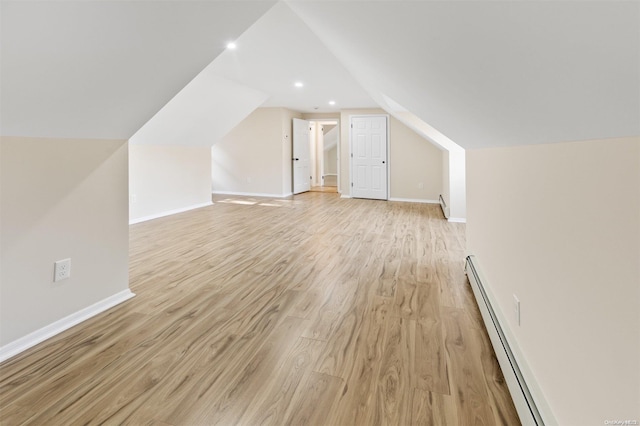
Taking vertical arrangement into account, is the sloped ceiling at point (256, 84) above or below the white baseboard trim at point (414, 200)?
above

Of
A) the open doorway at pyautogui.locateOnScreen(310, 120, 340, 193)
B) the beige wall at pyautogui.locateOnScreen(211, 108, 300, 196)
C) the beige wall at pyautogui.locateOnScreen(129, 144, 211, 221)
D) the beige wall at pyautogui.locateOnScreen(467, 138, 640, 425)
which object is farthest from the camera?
the open doorway at pyautogui.locateOnScreen(310, 120, 340, 193)

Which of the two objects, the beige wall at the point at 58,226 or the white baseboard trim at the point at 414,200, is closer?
the beige wall at the point at 58,226

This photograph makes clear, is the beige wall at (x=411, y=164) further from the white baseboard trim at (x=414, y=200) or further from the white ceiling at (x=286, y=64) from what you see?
the white ceiling at (x=286, y=64)

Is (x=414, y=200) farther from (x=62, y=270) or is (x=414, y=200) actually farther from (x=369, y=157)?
(x=62, y=270)

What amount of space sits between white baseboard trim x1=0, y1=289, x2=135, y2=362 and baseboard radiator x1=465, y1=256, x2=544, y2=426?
90.8 inches

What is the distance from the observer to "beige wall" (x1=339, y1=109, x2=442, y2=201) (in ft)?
23.0

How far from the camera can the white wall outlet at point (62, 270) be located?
1.89 m

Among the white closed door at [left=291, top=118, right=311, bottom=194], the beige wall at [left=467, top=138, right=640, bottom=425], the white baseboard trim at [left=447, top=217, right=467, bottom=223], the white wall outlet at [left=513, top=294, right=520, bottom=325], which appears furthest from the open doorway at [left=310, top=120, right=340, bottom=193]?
the beige wall at [left=467, top=138, right=640, bottom=425]

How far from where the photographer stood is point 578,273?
0.91m

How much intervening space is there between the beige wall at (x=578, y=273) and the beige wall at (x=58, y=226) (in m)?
2.36

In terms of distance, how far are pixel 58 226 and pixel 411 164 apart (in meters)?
6.47

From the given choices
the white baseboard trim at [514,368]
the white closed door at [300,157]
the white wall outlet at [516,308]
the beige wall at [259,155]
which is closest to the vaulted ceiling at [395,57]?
the white wall outlet at [516,308]

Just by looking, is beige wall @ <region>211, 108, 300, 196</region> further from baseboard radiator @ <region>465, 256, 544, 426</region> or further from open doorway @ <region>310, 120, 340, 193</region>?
baseboard radiator @ <region>465, 256, 544, 426</region>

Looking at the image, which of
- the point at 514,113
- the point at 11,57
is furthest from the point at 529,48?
the point at 11,57
